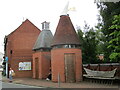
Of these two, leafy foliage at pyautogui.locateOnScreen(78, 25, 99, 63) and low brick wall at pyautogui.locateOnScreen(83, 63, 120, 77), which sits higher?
leafy foliage at pyautogui.locateOnScreen(78, 25, 99, 63)

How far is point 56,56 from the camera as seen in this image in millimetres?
22641

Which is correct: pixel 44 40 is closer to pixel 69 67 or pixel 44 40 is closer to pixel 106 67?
pixel 69 67

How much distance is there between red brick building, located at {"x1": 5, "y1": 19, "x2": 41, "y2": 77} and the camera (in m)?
35.7

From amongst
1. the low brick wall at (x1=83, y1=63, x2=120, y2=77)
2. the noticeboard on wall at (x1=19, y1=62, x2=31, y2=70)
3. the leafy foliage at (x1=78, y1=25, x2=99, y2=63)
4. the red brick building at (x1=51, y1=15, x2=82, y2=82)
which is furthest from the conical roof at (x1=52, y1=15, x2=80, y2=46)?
the noticeboard on wall at (x1=19, y1=62, x2=31, y2=70)

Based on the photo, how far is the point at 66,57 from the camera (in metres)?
22.3

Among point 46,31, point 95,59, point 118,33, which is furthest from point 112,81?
point 46,31

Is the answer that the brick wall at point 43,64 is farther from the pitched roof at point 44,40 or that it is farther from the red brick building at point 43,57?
the pitched roof at point 44,40

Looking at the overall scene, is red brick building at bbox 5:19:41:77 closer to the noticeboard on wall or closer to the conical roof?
the noticeboard on wall

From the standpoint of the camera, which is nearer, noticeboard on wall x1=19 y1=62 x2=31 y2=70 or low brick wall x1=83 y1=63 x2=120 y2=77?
low brick wall x1=83 y1=63 x2=120 y2=77

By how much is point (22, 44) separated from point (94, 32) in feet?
45.1

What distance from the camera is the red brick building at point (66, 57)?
22203mm

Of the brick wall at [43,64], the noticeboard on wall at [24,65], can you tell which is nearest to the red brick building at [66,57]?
the brick wall at [43,64]

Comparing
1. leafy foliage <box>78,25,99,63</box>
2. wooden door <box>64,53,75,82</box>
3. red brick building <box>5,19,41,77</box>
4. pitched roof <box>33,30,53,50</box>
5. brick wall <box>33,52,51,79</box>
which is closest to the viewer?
wooden door <box>64,53,75,82</box>

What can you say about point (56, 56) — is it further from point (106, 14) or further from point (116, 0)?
point (116, 0)
